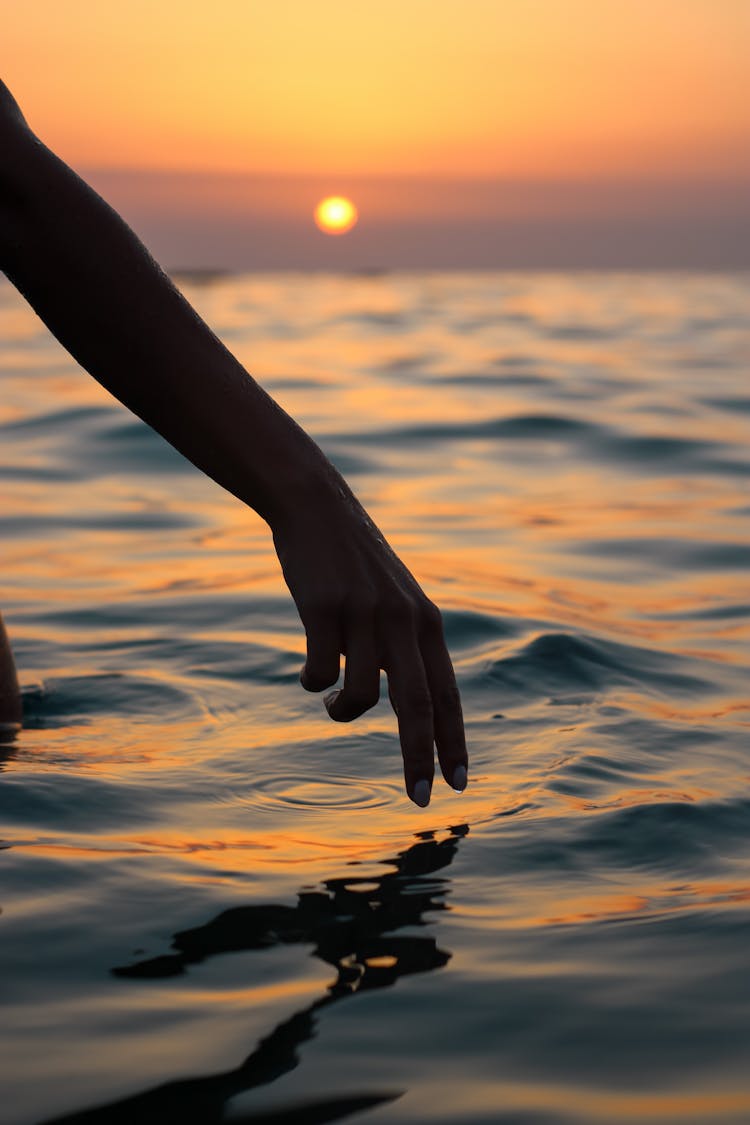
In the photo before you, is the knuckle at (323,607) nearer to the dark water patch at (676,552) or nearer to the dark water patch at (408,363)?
the dark water patch at (676,552)

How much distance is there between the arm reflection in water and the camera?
1.18 metres

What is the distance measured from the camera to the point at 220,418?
45.2 inches

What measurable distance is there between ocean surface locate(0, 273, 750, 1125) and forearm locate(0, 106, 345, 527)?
1.75 feet

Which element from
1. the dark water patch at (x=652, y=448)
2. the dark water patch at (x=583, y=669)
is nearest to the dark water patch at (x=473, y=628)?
the dark water patch at (x=583, y=669)

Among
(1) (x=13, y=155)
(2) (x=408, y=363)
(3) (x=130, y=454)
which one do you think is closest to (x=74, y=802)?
(1) (x=13, y=155)

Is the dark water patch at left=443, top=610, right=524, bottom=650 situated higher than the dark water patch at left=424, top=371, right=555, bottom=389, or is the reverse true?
the dark water patch at left=424, top=371, right=555, bottom=389

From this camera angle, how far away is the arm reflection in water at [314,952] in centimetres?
118

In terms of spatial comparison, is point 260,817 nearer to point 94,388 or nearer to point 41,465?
point 41,465

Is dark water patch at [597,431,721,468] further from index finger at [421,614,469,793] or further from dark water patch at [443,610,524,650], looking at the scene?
index finger at [421,614,469,793]

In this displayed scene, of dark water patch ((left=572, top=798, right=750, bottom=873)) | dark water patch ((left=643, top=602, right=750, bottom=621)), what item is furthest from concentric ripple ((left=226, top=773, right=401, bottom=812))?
dark water patch ((left=643, top=602, right=750, bottom=621))

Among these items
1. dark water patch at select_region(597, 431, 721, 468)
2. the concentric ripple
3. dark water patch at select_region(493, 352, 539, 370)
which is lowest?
the concentric ripple

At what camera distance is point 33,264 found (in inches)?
45.6

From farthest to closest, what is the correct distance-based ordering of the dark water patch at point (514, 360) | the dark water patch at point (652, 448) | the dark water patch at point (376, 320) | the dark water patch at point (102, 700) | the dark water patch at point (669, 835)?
1. the dark water patch at point (376, 320)
2. the dark water patch at point (514, 360)
3. the dark water patch at point (652, 448)
4. the dark water patch at point (102, 700)
5. the dark water patch at point (669, 835)

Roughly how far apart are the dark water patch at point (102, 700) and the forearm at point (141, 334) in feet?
4.78
